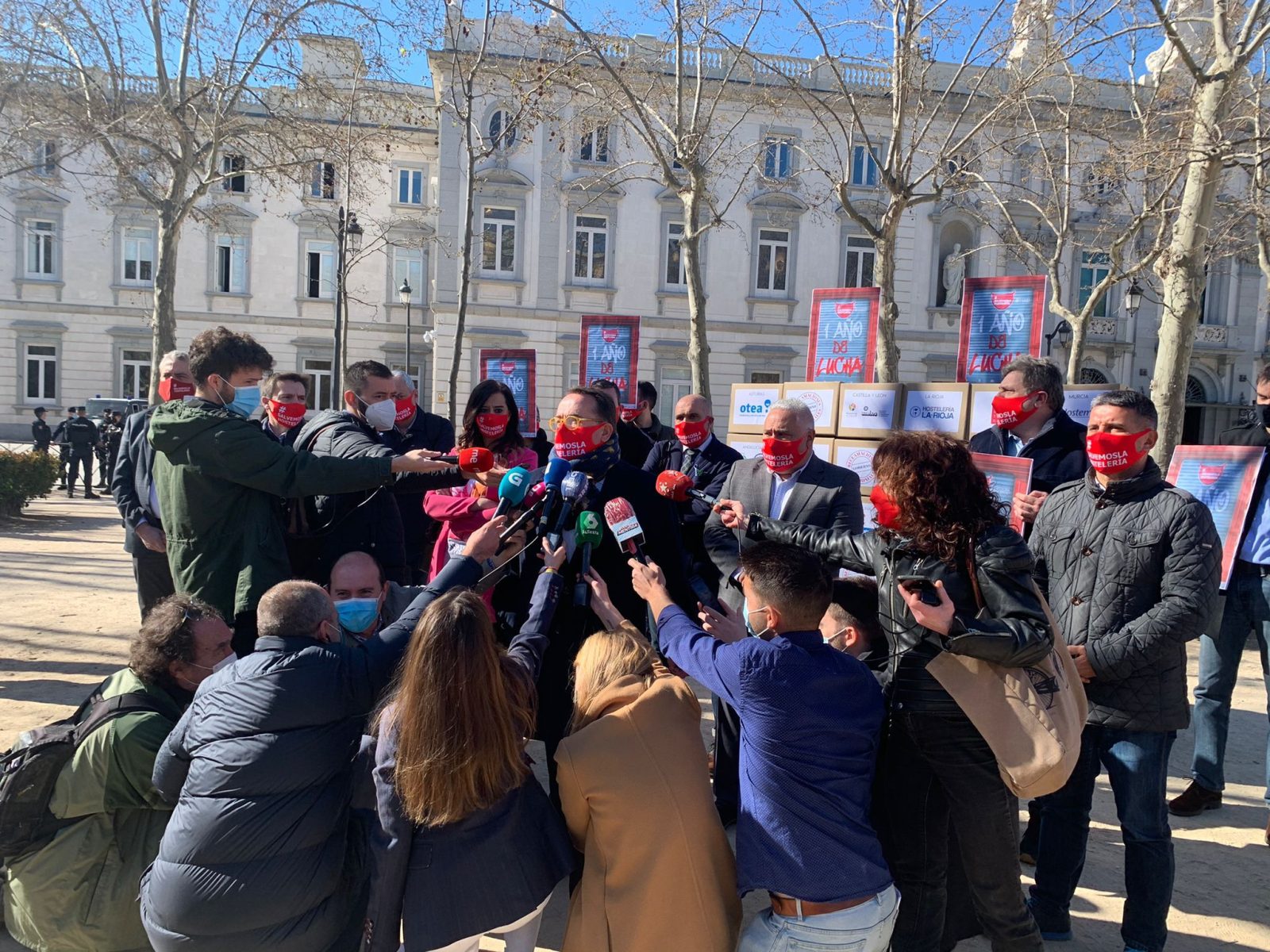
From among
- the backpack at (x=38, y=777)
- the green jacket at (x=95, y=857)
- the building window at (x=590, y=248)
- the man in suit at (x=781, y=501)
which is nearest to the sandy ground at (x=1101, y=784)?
the green jacket at (x=95, y=857)

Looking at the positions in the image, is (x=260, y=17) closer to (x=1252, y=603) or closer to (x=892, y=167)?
(x=892, y=167)

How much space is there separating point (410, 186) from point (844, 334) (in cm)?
2865

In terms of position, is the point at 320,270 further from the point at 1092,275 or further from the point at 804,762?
the point at 804,762

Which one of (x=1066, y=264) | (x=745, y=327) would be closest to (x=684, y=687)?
(x=745, y=327)

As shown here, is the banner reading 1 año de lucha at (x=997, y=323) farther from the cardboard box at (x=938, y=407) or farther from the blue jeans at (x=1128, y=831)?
the blue jeans at (x=1128, y=831)

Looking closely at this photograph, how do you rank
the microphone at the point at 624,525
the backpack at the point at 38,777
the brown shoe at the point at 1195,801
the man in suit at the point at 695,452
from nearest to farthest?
the backpack at the point at 38,777, the microphone at the point at 624,525, the brown shoe at the point at 1195,801, the man in suit at the point at 695,452

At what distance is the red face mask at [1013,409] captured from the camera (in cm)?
438

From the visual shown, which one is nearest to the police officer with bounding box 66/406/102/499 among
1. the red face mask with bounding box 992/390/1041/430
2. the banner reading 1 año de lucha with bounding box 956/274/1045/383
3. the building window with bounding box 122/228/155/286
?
the building window with bounding box 122/228/155/286

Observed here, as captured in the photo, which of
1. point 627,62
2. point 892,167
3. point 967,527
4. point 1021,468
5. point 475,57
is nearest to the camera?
point 967,527

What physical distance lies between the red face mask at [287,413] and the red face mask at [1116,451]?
406cm

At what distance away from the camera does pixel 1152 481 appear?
3.26 metres

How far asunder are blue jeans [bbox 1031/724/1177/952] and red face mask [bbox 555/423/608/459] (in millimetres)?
2070

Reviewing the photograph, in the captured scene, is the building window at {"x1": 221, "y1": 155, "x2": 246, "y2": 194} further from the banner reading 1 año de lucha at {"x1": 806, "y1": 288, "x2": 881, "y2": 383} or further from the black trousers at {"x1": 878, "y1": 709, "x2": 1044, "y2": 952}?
the black trousers at {"x1": 878, "y1": 709, "x2": 1044, "y2": 952}

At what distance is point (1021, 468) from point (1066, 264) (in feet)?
93.0
